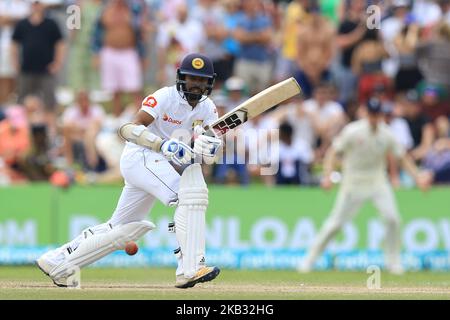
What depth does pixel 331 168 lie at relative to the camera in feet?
47.5

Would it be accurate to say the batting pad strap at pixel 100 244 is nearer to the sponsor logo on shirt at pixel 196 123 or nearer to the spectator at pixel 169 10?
the sponsor logo on shirt at pixel 196 123

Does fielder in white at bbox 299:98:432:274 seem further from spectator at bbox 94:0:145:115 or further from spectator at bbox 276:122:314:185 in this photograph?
spectator at bbox 94:0:145:115

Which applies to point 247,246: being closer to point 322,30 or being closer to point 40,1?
point 322,30

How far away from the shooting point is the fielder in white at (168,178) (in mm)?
8688

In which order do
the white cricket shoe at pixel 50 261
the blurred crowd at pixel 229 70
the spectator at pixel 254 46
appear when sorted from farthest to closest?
the spectator at pixel 254 46
the blurred crowd at pixel 229 70
the white cricket shoe at pixel 50 261

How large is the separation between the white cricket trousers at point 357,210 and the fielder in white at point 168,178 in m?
5.14

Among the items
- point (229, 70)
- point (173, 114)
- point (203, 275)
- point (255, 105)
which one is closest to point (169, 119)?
point (173, 114)

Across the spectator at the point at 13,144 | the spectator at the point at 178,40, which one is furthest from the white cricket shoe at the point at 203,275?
the spectator at the point at 178,40

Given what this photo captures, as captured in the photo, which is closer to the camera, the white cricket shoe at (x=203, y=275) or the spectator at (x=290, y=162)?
the white cricket shoe at (x=203, y=275)

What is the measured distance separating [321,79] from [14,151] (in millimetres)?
4445

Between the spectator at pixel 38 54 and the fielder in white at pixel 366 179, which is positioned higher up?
the spectator at pixel 38 54

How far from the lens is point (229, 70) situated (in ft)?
56.1

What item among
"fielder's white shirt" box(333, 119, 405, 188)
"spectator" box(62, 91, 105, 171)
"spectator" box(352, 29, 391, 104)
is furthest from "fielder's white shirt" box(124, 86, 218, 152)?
"spectator" box(352, 29, 391, 104)
